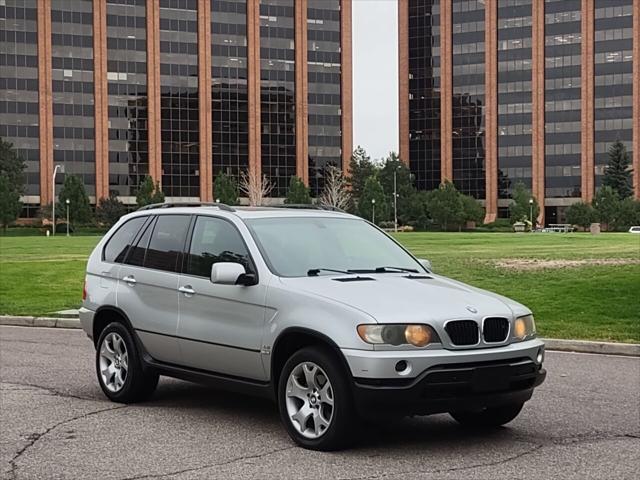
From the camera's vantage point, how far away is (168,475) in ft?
18.3

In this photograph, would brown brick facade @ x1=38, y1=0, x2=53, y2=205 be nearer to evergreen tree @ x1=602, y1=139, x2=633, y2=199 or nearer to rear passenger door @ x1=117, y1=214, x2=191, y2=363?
evergreen tree @ x1=602, y1=139, x2=633, y2=199

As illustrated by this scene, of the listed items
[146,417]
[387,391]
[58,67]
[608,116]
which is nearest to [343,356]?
[387,391]

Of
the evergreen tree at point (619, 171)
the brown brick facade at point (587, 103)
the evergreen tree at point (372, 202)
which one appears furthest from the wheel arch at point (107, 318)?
the brown brick facade at point (587, 103)

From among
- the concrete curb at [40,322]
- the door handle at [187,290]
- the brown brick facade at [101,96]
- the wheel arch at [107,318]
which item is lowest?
the concrete curb at [40,322]

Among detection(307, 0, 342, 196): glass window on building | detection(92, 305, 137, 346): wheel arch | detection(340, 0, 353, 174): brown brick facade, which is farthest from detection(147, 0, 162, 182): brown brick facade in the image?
detection(92, 305, 137, 346): wheel arch

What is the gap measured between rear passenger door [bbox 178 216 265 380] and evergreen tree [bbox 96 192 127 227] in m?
101

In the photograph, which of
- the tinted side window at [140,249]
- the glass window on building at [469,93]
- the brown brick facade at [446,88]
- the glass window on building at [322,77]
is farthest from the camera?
the brown brick facade at [446,88]

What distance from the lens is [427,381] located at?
5.83 metres

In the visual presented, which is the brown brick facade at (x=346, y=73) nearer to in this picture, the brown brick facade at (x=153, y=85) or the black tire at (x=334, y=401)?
the brown brick facade at (x=153, y=85)

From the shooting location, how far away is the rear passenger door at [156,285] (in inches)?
295

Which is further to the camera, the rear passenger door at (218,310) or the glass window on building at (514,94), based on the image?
the glass window on building at (514,94)

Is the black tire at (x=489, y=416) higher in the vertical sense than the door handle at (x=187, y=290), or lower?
lower

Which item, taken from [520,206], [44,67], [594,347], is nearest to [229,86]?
[44,67]

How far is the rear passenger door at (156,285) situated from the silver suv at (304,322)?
2cm
